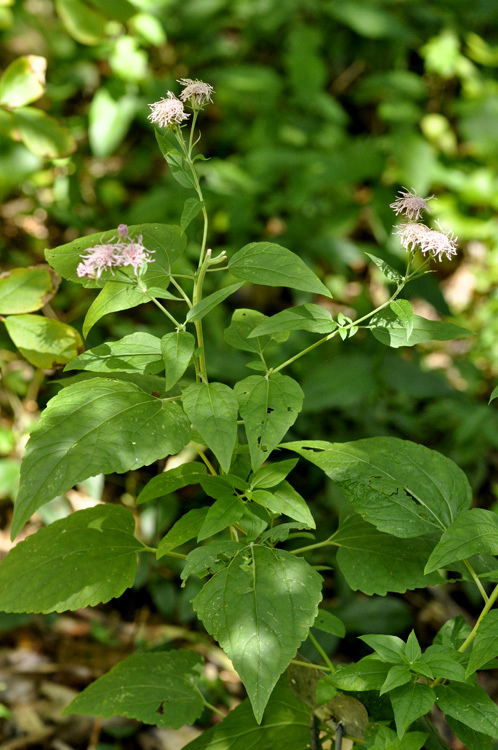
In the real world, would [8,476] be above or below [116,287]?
below

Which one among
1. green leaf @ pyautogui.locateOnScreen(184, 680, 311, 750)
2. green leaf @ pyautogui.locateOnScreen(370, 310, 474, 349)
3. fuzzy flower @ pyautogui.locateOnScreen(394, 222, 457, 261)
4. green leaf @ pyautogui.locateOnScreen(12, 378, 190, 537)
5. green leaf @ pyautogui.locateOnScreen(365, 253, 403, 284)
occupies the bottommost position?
green leaf @ pyautogui.locateOnScreen(184, 680, 311, 750)

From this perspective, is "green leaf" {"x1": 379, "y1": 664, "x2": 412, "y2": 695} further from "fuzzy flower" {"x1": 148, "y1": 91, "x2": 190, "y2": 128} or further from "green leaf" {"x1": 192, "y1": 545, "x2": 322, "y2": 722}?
"fuzzy flower" {"x1": 148, "y1": 91, "x2": 190, "y2": 128}

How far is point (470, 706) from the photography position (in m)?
1.10

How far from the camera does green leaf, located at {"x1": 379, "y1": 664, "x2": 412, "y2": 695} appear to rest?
1.06 metres

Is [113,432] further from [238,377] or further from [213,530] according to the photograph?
[238,377]

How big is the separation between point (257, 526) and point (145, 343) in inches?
13.9

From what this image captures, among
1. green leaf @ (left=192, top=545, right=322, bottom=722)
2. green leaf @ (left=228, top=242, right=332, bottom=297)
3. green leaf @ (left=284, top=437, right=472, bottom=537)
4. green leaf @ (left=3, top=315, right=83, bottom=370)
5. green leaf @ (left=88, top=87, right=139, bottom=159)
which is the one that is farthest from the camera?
green leaf @ (left=88, top=87, right=139, bottom=159)

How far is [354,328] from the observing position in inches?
46.9

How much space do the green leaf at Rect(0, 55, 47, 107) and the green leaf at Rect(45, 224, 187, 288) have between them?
696mm

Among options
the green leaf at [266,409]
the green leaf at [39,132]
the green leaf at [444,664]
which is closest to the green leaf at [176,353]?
the green leaf at [266,409]

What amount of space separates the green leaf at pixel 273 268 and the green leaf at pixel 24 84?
87 centimetres

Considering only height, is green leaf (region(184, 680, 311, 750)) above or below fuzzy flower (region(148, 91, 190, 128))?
below

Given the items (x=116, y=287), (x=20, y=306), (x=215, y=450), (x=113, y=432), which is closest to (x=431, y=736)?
(x=215, y=450)

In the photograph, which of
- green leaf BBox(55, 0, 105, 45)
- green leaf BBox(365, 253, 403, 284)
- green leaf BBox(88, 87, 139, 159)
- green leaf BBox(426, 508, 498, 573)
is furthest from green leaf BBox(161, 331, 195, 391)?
green leaf BBox(88, 87, 139, 159)
